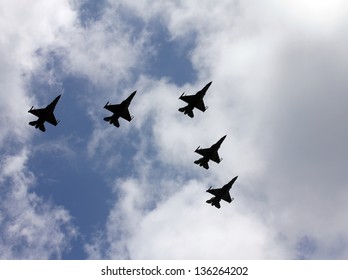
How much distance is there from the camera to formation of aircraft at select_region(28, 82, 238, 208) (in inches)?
2707

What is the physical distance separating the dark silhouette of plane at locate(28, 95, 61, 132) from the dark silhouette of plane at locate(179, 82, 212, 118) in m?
21.4

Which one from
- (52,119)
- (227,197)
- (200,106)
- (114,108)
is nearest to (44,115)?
(52,119)

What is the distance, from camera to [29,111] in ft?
223

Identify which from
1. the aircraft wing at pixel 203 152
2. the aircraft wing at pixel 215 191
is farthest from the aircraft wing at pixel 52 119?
the aircraft wing at pixel 215 191

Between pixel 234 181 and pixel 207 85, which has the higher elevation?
pixel 207 85

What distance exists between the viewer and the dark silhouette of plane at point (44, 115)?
68.5 meters

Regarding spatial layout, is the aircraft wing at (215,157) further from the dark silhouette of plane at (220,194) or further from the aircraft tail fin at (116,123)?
the aircraft tail fin at (116,123)

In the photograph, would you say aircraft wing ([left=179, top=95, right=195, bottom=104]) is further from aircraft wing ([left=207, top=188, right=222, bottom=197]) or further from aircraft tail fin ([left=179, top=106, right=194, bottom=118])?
aircraft wing ([left=207, top=188, right=222, bottom=197])

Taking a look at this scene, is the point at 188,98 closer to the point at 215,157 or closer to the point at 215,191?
the point at 215,157

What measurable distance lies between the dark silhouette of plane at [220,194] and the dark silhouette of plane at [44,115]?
99.1ft
